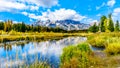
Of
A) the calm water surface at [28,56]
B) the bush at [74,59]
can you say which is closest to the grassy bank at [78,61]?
the bush at [74,59]

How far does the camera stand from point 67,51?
17.8m

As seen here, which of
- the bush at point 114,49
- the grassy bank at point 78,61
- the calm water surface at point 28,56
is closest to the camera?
the calm water surface at point 28,56

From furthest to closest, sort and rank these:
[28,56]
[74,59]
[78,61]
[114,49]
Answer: [114,49], [28,56], [78,61], [74,59]

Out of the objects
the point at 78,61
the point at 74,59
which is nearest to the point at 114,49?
the point at 78,61

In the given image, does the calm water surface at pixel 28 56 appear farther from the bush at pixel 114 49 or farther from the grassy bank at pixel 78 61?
the bush at pixel 114 49

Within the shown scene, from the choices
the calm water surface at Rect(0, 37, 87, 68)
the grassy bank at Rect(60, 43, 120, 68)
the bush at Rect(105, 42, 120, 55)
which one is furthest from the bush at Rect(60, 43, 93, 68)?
the bush at Rect(105, 42, 120, 55)

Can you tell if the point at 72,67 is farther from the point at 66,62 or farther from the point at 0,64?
the point at 0,64

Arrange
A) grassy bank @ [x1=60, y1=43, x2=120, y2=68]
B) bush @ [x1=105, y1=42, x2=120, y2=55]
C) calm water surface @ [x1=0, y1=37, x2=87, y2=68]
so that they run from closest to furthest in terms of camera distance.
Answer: calm water surface @ [x1=0, y1=37, x2=87, y2=68]
grassy bank @ [x1=60, y1=43, x2=120, y2=68]
bush @ [x1=105, y1=42, x2=120, y2=55]

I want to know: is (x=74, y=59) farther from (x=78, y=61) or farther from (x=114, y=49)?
(x=114, y=49)

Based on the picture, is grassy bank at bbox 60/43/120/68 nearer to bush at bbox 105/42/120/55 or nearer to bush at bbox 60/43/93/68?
bush at bbox 60/43/93/68

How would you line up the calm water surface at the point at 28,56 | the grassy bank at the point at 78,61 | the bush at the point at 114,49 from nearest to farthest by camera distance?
Answer: the calm water surface at the point at 28,56, the grassy bank at the point at 78,61, the bush at the point at 114,49

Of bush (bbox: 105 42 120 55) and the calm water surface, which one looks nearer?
the calm water surface

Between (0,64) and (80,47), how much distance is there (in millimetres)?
6628

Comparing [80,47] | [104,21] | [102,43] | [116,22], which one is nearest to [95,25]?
[116,22]
